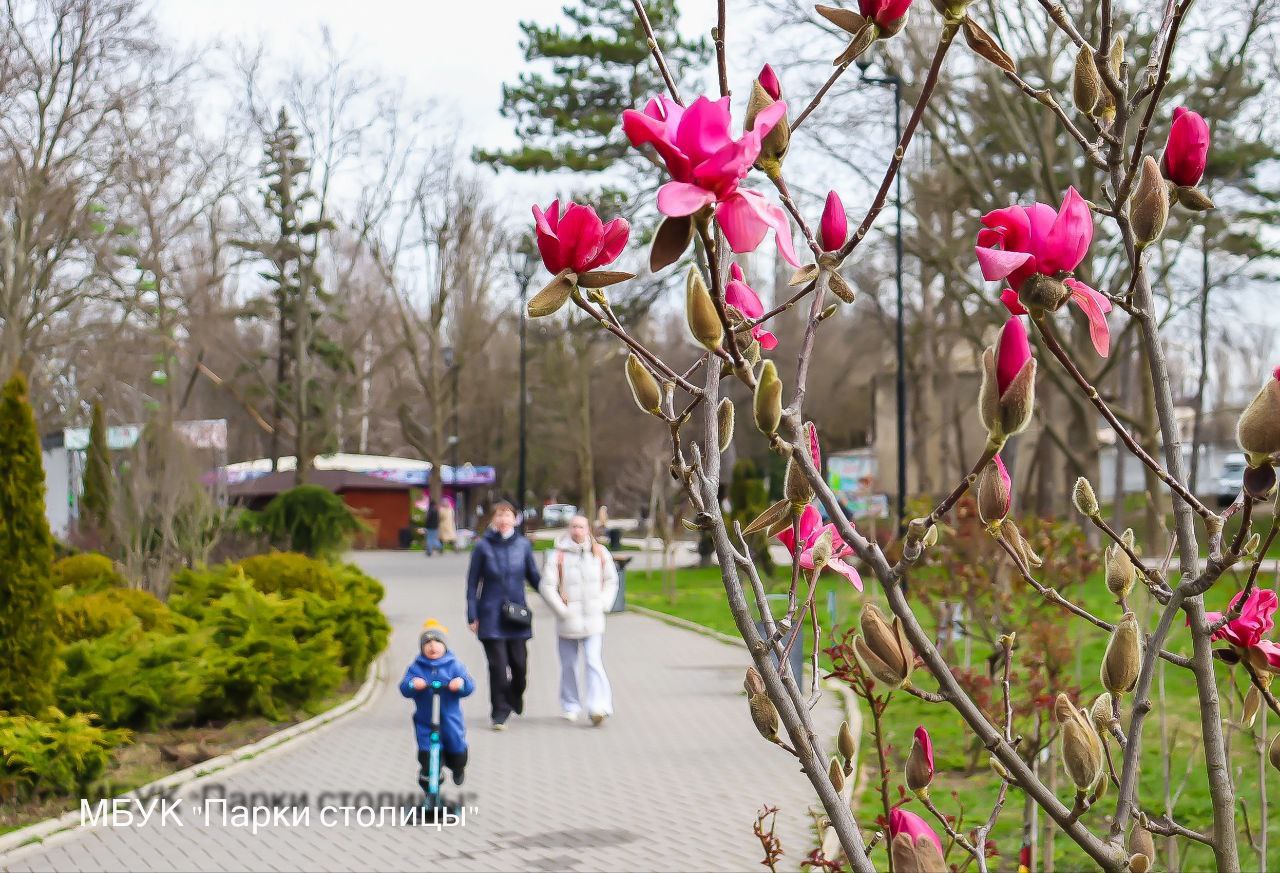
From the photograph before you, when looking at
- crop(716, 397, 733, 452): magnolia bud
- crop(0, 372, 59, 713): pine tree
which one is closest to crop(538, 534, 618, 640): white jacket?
crop(0, 372, 59, 713): pine tree

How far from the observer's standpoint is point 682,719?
35.7ft

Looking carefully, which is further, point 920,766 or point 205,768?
point 205,768

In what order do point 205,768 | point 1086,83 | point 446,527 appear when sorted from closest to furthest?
point 1086,83 < point 205,768 < point 446,527

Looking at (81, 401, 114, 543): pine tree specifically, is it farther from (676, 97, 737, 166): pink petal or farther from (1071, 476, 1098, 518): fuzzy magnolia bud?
(676, 97, 737, 166): pink petal

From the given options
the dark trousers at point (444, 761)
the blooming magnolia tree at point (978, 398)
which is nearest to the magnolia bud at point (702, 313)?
the blooming magnolia tree at point (978, 398)

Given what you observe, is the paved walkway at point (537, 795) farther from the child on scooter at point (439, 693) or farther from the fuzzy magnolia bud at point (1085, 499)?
the fuzzy magnolia bud at point (1085, 499)

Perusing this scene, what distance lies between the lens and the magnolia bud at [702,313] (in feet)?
4.19

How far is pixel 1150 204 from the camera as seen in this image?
157cm

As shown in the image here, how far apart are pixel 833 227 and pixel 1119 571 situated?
62 centimetres

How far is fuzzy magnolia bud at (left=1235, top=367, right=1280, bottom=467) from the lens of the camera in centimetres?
128

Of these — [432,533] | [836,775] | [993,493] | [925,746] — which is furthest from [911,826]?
[432,533]

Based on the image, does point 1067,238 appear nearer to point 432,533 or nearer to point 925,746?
point 925,746

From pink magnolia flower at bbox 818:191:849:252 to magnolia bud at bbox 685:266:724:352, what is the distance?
31 centimetres

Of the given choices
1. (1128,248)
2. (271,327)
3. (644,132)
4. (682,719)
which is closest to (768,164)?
(644,132)
